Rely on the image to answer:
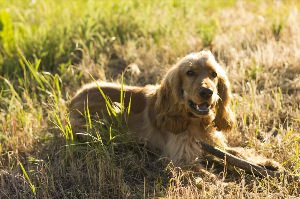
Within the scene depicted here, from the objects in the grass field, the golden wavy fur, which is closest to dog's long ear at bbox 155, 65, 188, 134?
the golden wavy fur

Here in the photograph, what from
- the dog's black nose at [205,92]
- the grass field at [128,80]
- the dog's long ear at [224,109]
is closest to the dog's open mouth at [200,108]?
the dog's black nose at [205,92]

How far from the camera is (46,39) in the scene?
686 cm

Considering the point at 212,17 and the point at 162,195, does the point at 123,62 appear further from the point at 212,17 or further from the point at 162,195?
the point at 162,195

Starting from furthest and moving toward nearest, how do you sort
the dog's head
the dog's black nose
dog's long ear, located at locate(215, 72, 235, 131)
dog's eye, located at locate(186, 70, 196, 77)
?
dog's long ear, located at locate(215, 72, 235, 131) < dog's eye, located at locate(186, 70, 196, 77) < the dog's head < the dog's black nose

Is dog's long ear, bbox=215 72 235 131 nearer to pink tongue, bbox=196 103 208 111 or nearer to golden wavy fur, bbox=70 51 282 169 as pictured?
golden wavy fur, bbox=70 51 282 169

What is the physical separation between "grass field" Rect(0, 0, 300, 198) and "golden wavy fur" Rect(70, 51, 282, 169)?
0.21 metres

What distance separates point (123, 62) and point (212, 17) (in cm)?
175

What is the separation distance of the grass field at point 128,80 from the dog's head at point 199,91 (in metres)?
0.40

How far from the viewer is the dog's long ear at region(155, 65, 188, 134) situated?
4512 millimetres

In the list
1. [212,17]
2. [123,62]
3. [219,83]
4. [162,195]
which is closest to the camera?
[162,195]

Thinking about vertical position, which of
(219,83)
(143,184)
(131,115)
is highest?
(219,83)

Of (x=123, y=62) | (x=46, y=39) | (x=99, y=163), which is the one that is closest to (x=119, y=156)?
(x=99, y=163)

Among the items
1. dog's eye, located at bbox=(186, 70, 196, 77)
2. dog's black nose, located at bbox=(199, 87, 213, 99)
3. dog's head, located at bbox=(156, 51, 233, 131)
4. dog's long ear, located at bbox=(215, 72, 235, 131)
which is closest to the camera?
dog's black nose, located at bbox=(199, 87, 213, 99)

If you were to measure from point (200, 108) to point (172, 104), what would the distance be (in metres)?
0.32
